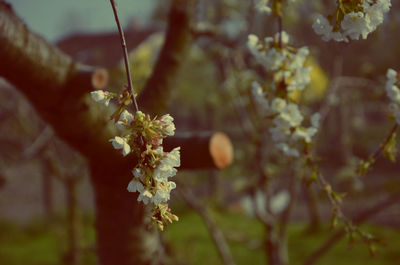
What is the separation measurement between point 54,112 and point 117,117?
1.03 meters

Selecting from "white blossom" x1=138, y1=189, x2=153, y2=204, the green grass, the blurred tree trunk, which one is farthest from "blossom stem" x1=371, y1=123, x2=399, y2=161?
the green grass

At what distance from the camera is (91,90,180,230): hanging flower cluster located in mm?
1104

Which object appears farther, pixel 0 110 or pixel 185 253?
pixel 185 253

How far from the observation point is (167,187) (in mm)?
1126

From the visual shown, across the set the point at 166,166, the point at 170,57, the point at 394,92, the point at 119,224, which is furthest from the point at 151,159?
the point at 170,57

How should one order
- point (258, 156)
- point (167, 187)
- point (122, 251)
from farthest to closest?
point (258, 156)
point (122, 251)
point (167, 187)

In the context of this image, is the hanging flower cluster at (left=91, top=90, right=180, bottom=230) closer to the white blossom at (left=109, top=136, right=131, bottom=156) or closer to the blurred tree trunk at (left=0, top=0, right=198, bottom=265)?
the white blossom at (left=109, top=136, right=131, bottom=156)

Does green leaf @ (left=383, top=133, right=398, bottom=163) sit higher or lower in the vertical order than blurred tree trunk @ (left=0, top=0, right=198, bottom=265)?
lower

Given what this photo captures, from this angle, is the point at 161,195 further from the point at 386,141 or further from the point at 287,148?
the point at 386,141

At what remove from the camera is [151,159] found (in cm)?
111

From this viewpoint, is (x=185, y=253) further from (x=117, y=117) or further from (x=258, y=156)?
(x=117, y=117)

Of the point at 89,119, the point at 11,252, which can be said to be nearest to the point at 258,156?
the point at 89,119

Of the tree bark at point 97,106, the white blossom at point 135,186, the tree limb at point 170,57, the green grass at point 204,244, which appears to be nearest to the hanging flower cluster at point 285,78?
the tree bark at point 97,106

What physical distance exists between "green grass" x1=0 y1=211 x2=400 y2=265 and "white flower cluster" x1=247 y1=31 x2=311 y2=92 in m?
3.79
